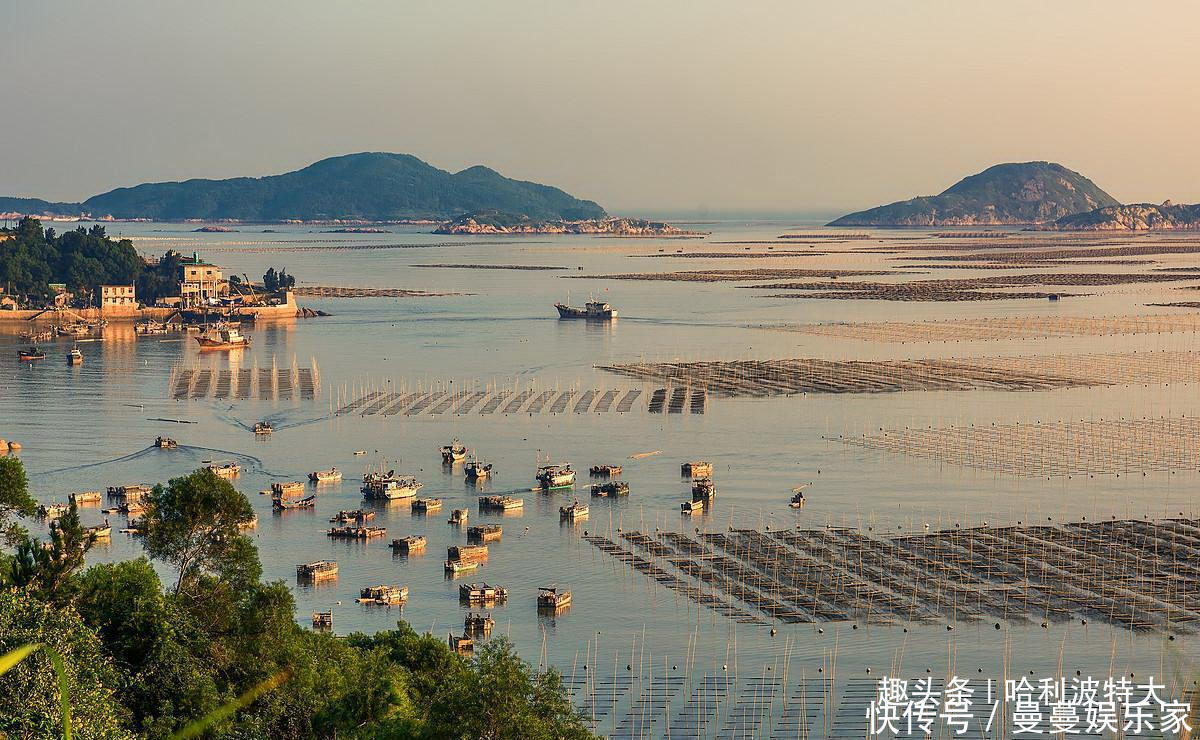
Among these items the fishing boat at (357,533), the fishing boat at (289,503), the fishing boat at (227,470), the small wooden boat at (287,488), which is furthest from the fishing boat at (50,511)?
the fishing boat at (357,533)

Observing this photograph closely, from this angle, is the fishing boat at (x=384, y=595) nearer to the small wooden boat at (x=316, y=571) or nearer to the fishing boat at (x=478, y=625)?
the small wooden boat at (x=316, y=571)

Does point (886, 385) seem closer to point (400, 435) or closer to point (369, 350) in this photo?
point (400, 435)

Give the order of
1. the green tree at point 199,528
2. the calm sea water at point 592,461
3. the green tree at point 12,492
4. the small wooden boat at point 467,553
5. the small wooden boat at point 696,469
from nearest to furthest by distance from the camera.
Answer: the green tree at point 199,528, the green tree at point 12,492, the calm sea water at point 592,461, the small wooden boat at point 467,553, the small wooden boat at point 696,469

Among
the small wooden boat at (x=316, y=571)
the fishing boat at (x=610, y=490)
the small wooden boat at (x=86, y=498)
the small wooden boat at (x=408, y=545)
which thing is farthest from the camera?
the fishing boat at (x=610, y=490)

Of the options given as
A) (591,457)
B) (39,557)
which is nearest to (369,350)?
(591,457)

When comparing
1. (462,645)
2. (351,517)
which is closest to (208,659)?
(462,645)

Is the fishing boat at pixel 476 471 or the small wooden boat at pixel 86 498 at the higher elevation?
the fishing boat at pixel 476 471

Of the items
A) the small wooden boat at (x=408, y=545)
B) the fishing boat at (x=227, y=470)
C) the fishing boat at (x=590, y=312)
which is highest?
the fishing boat at (x=590, y=312)
